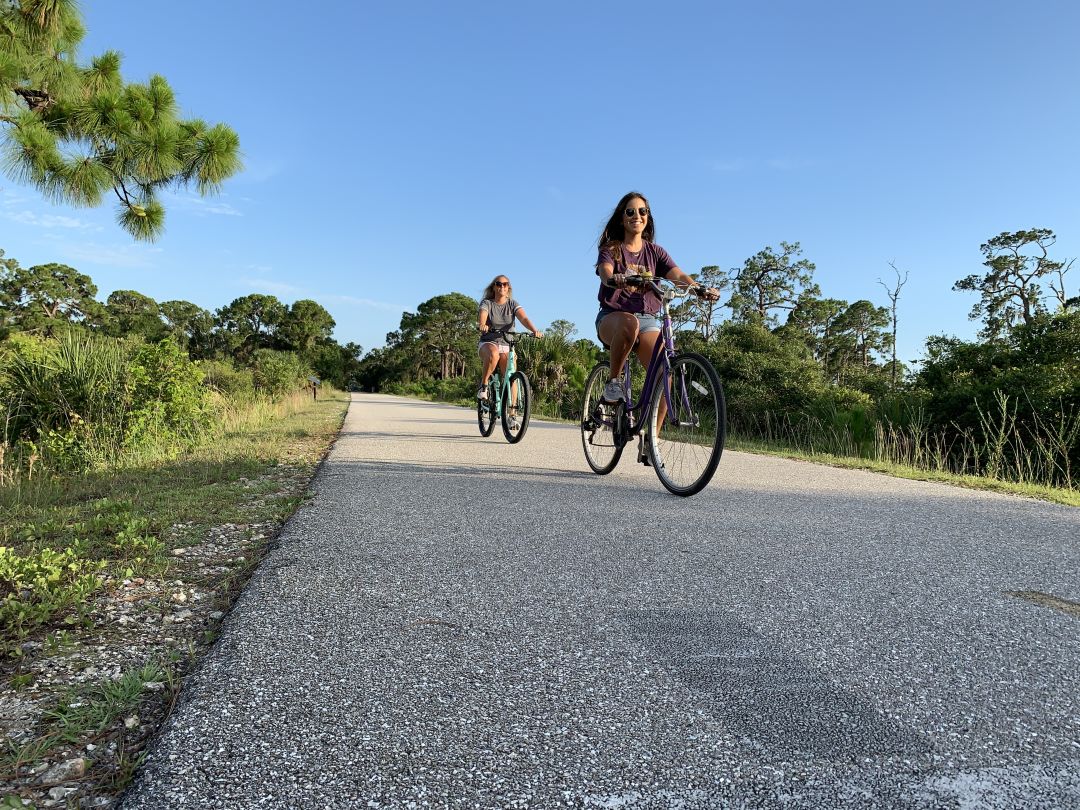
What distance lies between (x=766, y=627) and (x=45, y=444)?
7539 millimetres

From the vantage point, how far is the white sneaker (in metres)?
4.41

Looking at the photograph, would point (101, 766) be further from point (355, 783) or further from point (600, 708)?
point (600, 708)

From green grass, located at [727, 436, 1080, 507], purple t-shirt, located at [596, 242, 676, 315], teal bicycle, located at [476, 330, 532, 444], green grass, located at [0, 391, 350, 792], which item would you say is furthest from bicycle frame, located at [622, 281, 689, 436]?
teal bicycle, located at [476, 330, 532, 444]

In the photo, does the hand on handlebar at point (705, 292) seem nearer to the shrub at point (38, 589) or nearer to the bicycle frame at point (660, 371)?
the bicycle frame at point (660, 371)

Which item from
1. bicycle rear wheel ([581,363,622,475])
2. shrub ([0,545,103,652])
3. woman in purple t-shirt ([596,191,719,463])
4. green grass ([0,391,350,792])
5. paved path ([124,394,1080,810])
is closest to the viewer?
paved path ([124,394,1080,810])

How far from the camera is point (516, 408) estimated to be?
282 inches

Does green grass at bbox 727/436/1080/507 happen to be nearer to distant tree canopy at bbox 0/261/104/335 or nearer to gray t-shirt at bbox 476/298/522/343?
gray t-shirt at bbox 476/298/522/343

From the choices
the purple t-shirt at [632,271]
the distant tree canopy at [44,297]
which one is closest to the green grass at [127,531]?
the purple t-shirt at [632,271]

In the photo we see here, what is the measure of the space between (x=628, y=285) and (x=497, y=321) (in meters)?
3.53

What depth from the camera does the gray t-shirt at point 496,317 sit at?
7312mm

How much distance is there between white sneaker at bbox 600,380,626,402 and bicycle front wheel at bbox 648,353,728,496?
1.24ft

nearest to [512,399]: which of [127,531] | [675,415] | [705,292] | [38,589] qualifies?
[675,415]

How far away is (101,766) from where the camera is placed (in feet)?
3.59

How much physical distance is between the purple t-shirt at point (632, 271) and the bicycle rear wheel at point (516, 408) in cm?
276
